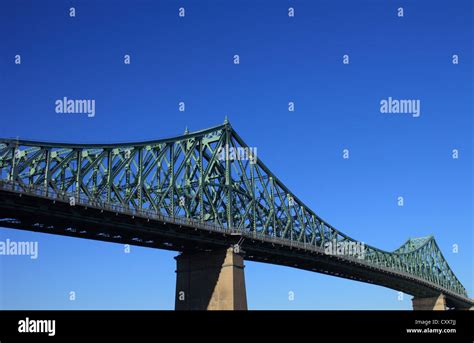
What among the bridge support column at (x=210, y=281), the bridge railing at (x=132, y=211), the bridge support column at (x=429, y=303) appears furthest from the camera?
the bridge support column at (x=429, y=303)

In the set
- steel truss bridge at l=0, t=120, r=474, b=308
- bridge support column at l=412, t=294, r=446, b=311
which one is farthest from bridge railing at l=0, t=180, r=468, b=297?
bridge support column at l=412, t=294, r=446, b=311

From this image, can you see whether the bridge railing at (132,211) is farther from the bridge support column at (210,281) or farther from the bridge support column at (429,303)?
the bridge support column at (429,303)

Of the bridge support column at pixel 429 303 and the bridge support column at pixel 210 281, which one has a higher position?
the bridge support column at pixel 210 281

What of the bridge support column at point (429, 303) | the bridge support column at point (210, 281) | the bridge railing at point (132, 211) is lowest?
the bridge support column at point (429, 303)

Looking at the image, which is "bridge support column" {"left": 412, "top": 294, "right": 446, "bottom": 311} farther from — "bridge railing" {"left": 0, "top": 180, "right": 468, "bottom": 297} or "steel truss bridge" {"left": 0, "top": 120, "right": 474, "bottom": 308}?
"bridge railing" {"left": 0, "top": 180, "right": 468, "bottom": 297}

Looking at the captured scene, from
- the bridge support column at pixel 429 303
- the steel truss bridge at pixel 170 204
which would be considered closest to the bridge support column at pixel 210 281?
the steel truss bridge at pixel 170 204

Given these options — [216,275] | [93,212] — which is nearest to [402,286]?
[216,275]
